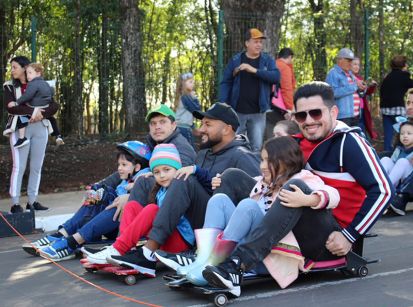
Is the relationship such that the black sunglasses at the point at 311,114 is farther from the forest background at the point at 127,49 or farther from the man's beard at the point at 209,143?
the forest background at the point at 127,49

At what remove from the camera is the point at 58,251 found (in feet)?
25.8

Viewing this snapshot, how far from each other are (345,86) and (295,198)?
7668 millimetres

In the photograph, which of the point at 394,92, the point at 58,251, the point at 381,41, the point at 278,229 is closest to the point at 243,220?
the point at 278,229

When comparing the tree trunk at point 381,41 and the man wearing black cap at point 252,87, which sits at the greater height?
the tree trunk at point 381,41

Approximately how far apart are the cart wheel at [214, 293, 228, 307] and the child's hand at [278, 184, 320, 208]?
750 millimetres

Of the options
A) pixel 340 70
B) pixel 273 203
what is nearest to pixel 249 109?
pixel 340 70

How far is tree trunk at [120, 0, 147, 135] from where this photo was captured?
1619 cm

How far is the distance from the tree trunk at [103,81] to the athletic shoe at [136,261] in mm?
9334

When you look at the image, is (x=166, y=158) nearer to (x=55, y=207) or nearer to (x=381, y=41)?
(x=55, y=207)

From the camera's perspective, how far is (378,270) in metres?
6.85

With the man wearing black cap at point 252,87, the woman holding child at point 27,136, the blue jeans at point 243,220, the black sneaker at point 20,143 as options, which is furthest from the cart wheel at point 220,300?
the man wearing black cap at point 252,87

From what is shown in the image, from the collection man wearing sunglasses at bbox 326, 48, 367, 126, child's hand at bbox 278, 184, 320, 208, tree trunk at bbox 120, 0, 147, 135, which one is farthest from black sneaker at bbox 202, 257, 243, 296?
tree trunk at bbox 120, 0, 147, 135

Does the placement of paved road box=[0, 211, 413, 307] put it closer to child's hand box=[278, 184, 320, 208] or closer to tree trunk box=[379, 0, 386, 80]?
child's hand box=[278, 184, 320, 208]

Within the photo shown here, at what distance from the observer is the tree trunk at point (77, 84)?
1536 centimetres
